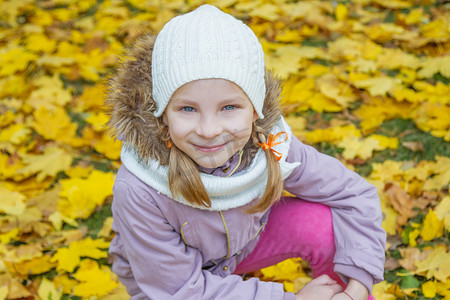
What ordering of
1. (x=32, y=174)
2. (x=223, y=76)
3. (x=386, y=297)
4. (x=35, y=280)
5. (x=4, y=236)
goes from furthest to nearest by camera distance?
1. (x=32, y=174)
2. (x=4, y=236)
3. (x=35, y=280)
4. (x=386, y=297)
5. (x=223, y=76)

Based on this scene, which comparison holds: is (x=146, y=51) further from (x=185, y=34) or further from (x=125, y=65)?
(x=185, y=34)

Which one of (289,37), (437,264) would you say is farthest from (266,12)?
(437,264)

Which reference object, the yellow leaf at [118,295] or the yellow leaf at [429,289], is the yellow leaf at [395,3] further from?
the yellow leaf at [118,295]

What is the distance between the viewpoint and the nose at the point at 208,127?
1.20m

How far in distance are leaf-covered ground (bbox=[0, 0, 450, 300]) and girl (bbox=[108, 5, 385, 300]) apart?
294mm

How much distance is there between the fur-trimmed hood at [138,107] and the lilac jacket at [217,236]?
11 cm

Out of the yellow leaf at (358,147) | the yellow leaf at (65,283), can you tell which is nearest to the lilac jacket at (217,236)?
the yellow leaf at (65,283)

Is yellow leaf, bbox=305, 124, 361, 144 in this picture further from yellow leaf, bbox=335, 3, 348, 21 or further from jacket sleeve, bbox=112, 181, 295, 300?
yellow leaf, bbox=335, 3, 348, 21

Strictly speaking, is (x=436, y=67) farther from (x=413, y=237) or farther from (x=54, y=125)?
(x=54, y=125)

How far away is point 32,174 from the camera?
2.32 metres

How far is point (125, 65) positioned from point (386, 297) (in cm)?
119

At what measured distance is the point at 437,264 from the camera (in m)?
1.72

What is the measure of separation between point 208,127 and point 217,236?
1.38 feet

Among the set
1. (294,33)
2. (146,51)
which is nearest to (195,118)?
(146,51)
